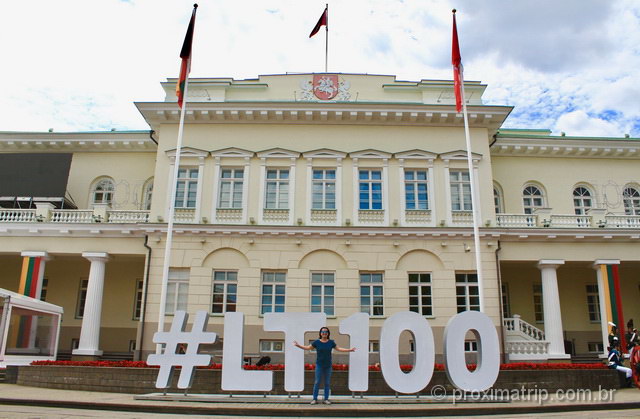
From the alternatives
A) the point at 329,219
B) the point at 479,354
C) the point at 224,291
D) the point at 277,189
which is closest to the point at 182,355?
the point at 479,354

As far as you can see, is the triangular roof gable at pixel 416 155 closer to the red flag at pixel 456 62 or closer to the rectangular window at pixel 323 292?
the red flag at pixel 456 62

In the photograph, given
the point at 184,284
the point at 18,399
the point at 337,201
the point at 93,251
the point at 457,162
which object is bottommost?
the point at 18,399

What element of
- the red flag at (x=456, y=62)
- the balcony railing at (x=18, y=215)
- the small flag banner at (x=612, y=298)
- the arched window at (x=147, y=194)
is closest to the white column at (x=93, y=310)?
the balcony railing at (x=18, y=215)

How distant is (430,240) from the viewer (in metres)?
24.4

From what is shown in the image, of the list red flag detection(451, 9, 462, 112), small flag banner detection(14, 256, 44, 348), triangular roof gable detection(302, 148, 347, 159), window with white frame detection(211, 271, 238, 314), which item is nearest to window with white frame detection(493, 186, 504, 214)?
red flag detection(451, 9, 462, 112)

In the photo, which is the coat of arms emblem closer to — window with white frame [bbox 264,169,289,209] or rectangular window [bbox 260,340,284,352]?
window with white frame [bbox 264,169,289,209]

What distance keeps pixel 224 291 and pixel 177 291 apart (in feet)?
7.04

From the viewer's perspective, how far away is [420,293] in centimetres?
2406

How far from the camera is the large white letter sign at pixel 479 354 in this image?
12.9 meters

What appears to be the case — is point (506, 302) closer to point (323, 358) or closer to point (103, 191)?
point (323, 358)

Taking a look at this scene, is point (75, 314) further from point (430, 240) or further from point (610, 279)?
point (610, 279)

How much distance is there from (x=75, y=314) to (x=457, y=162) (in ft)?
68.1

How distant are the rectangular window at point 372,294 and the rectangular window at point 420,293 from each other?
4.50 feet

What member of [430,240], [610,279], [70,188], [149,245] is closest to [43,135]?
[70,188]
